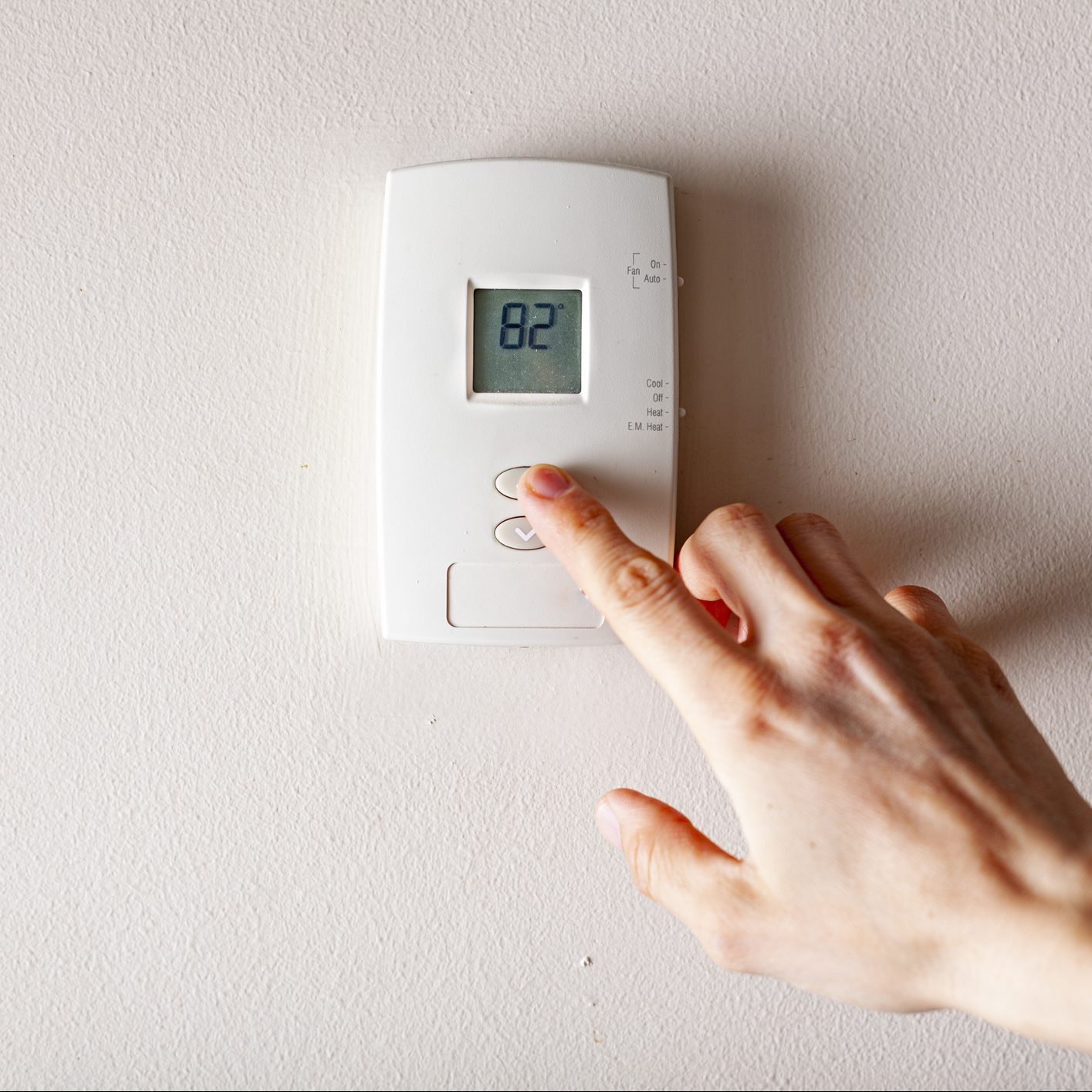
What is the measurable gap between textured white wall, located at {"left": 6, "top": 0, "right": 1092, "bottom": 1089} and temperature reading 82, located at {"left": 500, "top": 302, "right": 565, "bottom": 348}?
0.10 meters

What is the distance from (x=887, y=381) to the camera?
0.63 m

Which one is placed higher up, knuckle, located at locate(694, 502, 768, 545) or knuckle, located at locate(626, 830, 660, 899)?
knuckle, located at locate(694, 502, 768, 545)

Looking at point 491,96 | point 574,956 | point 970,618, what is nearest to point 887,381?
point 970,618

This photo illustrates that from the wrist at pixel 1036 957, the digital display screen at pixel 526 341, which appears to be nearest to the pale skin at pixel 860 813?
the wrist at pixel 1036 957

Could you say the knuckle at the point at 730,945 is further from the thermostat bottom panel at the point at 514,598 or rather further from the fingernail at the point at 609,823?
the thermostat bottom panel at the point at 514,598

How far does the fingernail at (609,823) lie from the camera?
570mm

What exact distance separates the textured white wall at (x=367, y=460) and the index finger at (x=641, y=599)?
12cm

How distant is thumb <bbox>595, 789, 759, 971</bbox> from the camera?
1.61 ft

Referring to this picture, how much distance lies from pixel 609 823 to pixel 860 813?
0.54 feet

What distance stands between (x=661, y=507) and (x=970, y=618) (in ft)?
0.80

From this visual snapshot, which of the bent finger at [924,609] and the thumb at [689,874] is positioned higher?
the bent finger at [924,609]

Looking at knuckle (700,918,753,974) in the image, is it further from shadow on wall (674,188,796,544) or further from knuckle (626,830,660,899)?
shadow on wall (674,188,796,544)

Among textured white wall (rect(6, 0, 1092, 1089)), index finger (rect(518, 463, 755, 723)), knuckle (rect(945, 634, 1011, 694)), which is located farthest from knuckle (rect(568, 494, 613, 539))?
knuckle (rect(945, 634, 1011, 694))

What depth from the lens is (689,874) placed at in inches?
20.0
